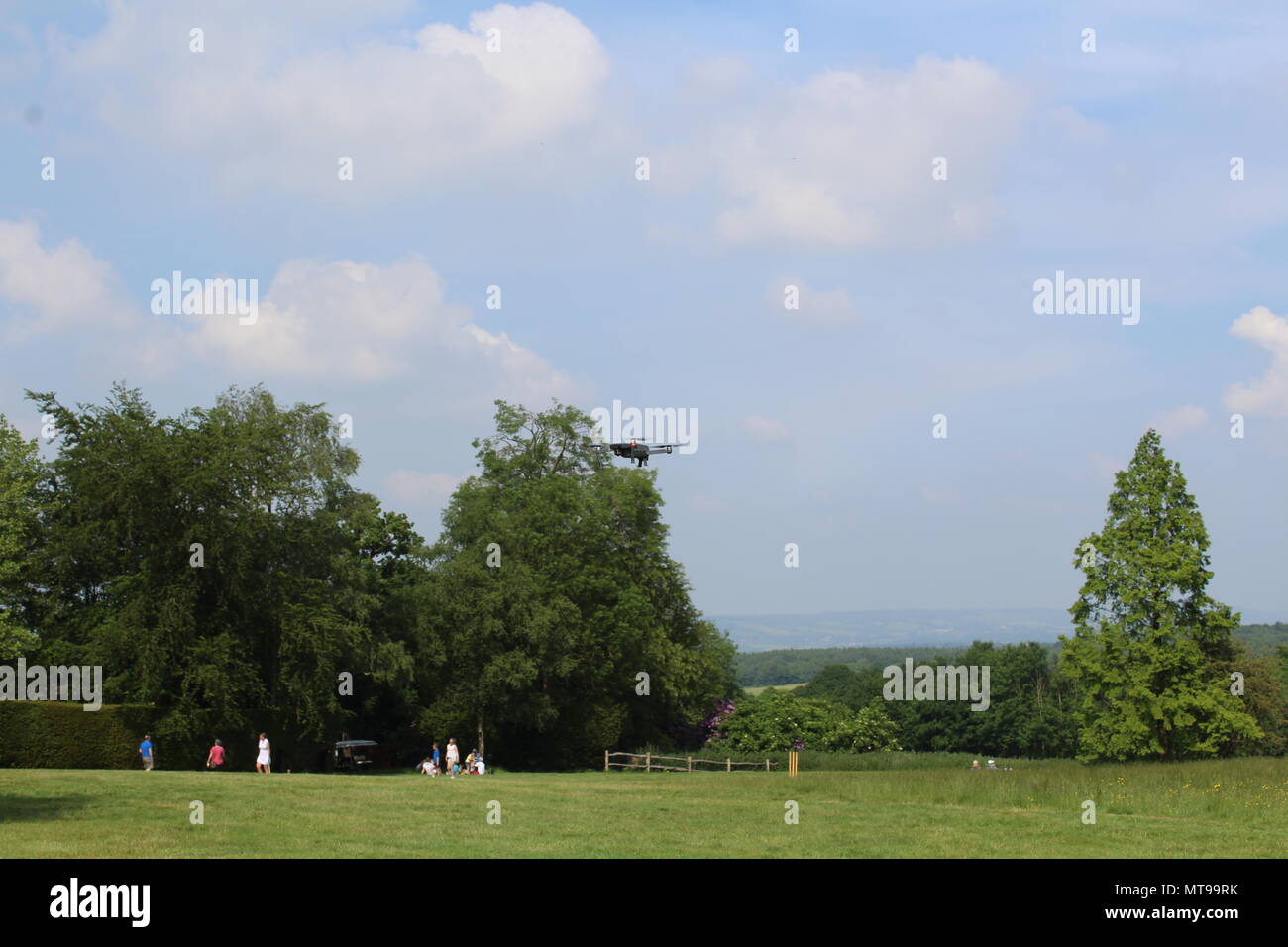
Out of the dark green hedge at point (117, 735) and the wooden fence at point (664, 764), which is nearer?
the dark green hedge at point (117, 735)

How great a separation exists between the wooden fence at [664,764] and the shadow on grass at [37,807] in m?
34.3

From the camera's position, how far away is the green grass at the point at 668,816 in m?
20.3

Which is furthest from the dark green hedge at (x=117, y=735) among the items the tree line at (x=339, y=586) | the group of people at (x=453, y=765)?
the group of people at (x=453, y=765)

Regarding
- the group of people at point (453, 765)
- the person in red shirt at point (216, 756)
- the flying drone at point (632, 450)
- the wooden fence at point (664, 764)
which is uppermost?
the flying drone at point (632, 450)

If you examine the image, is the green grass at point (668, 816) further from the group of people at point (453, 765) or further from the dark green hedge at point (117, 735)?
the group of people at point (453, 765)

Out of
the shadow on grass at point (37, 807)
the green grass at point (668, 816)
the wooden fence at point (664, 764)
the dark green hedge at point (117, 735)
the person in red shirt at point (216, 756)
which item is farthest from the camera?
the wooden fence at point (664, 764)

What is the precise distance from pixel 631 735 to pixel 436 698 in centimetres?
1295

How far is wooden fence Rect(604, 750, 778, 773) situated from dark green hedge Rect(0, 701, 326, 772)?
17.0 m

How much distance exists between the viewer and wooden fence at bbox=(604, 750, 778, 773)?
58969mm

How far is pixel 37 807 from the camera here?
974 inches

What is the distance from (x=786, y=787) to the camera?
3584 cm

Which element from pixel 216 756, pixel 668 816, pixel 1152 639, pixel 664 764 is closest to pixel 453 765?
pixel 216 756

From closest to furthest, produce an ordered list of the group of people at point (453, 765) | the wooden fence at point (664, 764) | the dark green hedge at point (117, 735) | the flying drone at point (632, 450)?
the dark green hedge at point (117, 735) < the group of people at point (453, 765) < the wooden fence at point (664, 764) < the flying drone at point (632, 450)
